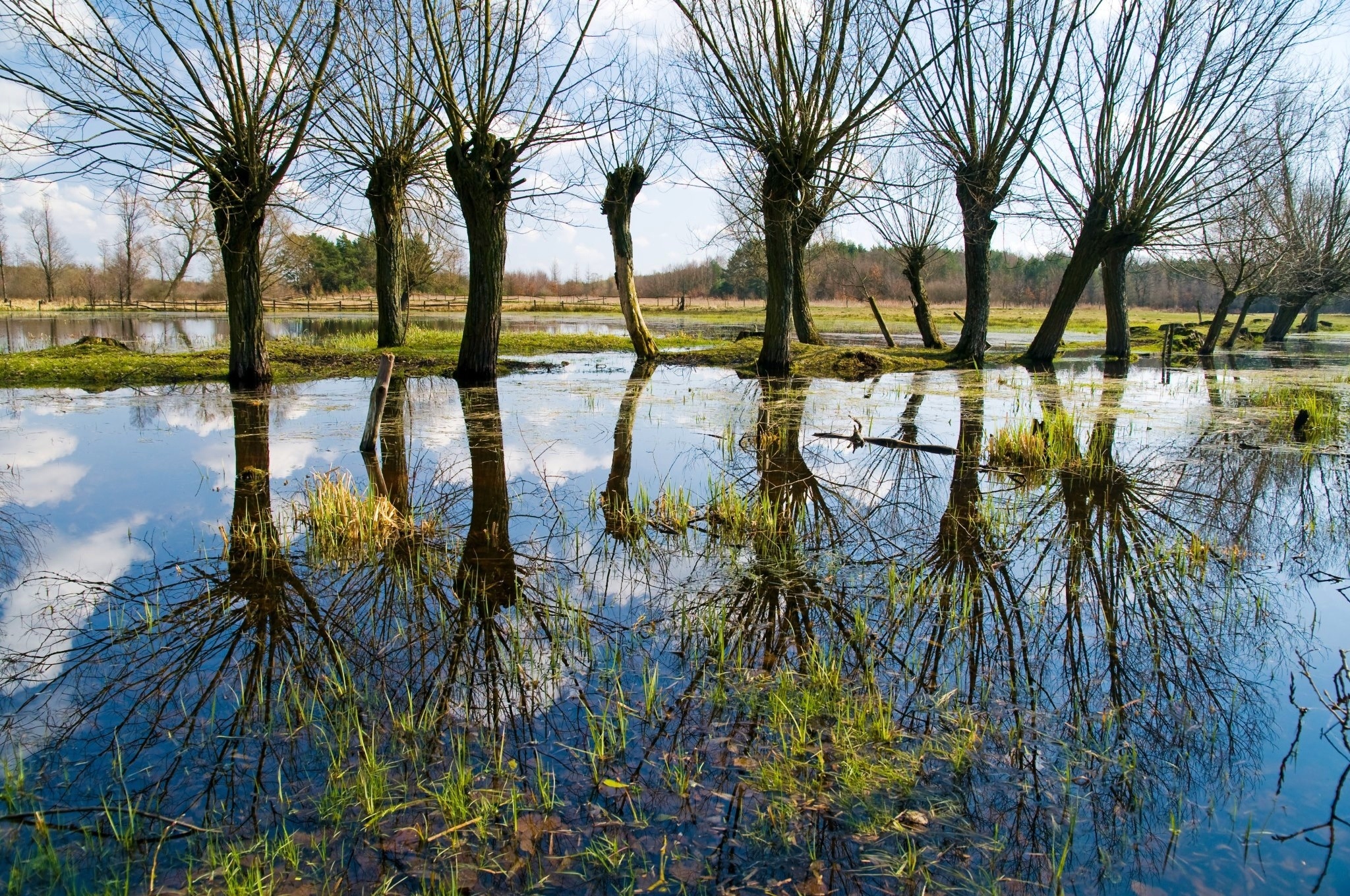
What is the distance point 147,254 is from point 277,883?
67.9 metres

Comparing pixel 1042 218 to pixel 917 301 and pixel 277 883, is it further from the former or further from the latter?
pixel 277 883

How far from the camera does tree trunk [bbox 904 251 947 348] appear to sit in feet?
74.3

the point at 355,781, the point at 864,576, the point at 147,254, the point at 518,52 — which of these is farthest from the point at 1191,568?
the point at 147,254

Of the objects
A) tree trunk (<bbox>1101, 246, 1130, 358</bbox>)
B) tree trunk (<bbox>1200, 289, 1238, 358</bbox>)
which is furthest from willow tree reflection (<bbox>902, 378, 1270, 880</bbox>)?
tree trunk (<bbox>1200, 289, 1238, 358</bbox>)

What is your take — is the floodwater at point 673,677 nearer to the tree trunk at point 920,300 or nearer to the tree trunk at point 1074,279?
the tree trunk at point 1074,279

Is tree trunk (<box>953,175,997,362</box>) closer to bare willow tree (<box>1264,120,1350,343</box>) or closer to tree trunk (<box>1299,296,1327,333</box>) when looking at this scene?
bare willow tree (<box>1264,120,1350,343</box>)

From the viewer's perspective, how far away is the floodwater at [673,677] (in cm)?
260

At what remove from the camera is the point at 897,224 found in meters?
22.8

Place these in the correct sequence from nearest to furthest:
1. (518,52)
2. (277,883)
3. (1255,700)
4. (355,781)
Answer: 1. (277,883)
2. (355,781)
3. (1255,700)
4. (518,52)

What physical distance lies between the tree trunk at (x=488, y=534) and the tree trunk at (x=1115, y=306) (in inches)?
704

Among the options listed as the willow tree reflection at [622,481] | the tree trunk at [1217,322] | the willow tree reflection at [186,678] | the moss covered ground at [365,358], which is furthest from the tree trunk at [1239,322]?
the willow tree reflection at [186,678]

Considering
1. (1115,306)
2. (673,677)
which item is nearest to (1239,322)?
(1115,306)

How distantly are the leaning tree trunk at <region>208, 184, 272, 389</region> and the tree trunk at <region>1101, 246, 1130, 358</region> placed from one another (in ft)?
64.2

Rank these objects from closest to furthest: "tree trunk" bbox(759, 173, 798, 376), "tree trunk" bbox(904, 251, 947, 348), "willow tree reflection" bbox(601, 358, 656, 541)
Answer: "willow tree reflection" bbox(601, 358, 656, 541) < "tree trunk" bbox(759, 173, 798, 376) < "tree trunk" bbox(904, 251, 947, 348)
